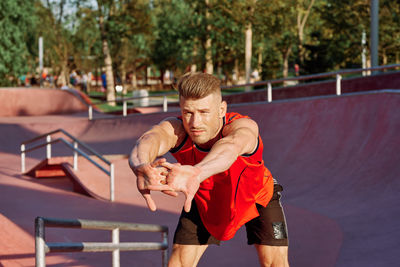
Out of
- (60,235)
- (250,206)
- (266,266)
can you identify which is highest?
(250,206)

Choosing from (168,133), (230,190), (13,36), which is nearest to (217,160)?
(168,133)

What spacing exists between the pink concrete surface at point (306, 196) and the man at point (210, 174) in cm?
276

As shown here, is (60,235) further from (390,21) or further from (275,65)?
(275,65)

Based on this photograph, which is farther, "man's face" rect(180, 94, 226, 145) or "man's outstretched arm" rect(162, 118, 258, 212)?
"man's face" rect(180, 94, 226, 145)

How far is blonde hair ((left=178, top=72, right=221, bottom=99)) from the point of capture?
138 inches

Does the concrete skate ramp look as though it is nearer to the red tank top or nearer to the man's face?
the red tank top

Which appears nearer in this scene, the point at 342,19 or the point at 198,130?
the point at 198,130

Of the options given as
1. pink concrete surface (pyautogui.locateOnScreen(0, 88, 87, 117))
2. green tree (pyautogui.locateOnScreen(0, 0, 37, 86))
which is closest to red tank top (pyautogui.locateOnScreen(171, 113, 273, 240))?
pink concrete surface (pyautogui.locateOnScreen(0, 88, 87, 117))

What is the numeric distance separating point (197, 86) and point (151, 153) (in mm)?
545

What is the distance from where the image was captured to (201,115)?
3.59 m

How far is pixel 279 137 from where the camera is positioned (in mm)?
13938

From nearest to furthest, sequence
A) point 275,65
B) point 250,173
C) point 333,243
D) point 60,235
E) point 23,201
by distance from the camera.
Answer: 1. point 250,173
2. point 333,243
3. point 60,235
4. point 23,201
5. point 275,65

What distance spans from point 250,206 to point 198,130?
1129 millimetres

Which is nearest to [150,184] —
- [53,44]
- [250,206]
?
[250,206]
